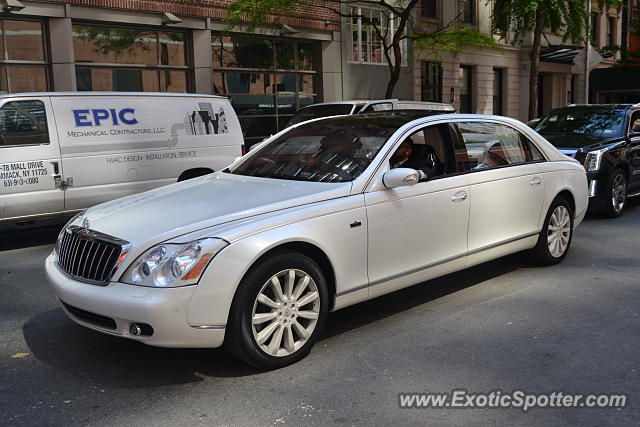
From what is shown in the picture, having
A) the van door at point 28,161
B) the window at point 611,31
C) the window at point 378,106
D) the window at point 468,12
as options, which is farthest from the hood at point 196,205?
the window at point 611,31

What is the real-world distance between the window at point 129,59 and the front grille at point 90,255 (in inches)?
496

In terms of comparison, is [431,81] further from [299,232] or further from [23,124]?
[299,232]

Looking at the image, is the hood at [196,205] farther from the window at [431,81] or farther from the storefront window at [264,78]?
the window at [431,81]

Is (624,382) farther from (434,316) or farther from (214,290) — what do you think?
(214,290)

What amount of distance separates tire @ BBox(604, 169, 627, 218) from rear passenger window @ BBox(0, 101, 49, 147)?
7882mm

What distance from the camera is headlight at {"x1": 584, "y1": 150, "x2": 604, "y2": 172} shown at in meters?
9.87

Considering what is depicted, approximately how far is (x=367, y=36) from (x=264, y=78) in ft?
16.6

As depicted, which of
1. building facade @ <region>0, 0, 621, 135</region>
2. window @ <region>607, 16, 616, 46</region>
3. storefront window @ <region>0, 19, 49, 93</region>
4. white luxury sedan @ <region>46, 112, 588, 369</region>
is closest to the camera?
white luxury sedan @ <region>46, 112, 588, 369</region>

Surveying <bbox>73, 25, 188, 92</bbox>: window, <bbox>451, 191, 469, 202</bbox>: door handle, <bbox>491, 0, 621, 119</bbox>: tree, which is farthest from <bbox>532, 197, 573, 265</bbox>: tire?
<bbox>491, 0, 621, 119</bbox>: tree

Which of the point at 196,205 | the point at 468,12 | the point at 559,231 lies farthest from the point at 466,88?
the point at 196,205

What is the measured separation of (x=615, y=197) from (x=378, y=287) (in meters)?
6.60

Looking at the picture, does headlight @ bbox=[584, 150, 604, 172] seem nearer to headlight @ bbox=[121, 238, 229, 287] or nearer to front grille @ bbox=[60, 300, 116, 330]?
headlight @ bbox=[121, 238, 229, 287]

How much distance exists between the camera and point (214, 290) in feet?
13.0

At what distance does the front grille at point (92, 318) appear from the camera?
411 cm
